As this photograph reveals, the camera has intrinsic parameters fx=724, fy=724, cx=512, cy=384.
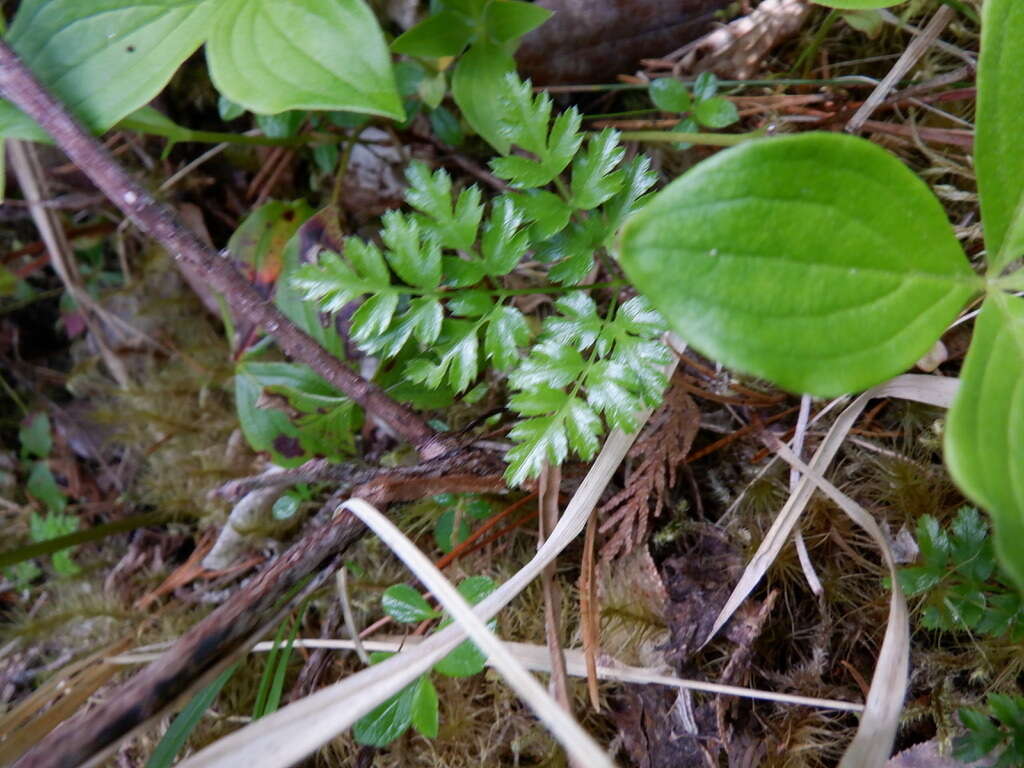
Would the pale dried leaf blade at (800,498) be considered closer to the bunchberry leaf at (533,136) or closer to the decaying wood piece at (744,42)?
the bunchberry leaf at (533,136)

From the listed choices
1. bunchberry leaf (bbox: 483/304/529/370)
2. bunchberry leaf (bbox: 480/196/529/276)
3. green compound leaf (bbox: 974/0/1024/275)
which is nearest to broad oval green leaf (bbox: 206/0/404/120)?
bunchberry leaf (bbox: 480/196/529/276)

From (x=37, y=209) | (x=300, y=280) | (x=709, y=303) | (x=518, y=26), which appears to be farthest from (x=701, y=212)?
(x=37, y=209)

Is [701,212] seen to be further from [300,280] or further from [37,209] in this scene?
[37,209]

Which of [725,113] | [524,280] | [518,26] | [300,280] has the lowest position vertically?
[524,280]

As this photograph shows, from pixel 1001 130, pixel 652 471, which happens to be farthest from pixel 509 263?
pixel 1001 130

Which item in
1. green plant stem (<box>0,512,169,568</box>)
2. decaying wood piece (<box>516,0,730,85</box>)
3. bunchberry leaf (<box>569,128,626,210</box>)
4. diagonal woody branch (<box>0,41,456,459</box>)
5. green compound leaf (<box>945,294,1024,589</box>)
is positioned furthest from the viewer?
green plant stem (<box>0,512,169,568</box>)

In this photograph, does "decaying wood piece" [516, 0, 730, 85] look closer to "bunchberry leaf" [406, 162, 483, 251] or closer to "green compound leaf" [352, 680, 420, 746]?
"bunchberry leaf" [406, 162, 483, 251]

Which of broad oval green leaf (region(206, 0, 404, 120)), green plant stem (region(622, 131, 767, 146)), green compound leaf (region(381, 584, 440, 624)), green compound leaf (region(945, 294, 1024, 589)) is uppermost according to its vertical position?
broad oval green leaf (region(206, 0, 404, 120))

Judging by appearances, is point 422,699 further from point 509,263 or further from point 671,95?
point 671,95
